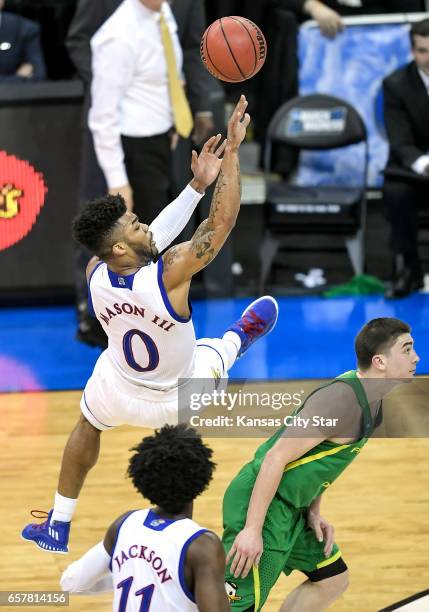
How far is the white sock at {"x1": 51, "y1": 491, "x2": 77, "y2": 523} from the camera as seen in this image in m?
5.25

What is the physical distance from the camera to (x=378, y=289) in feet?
31.9

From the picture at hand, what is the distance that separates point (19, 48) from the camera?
32.8ft

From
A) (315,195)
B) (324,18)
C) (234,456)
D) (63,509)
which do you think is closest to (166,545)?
(63,509)

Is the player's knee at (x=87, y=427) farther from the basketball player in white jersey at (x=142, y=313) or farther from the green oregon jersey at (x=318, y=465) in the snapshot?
the green oregon jersey at (x=318, y=465)

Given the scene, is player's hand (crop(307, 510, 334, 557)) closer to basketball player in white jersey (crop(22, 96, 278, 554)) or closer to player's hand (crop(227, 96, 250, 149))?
basketball player in white jersey (crop(22, 96, 278, 554))

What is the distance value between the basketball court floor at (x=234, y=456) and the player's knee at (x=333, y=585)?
46 centimetres

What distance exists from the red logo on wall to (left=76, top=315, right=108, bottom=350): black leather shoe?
3.56 feet

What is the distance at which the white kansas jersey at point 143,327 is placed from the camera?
492cm

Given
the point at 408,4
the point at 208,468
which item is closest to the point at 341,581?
the point at 208,468

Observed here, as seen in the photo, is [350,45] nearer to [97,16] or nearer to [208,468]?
[97,16]

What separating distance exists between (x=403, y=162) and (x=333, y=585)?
5580 mm

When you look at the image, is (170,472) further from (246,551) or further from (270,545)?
(270,545)

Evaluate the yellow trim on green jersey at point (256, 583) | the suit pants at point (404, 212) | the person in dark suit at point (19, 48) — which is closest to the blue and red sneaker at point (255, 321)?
the yellow trim on green jersey at point (256, 583)

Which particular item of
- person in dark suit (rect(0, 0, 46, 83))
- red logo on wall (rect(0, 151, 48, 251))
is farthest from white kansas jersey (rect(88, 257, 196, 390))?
person in dark suit (rect(0, 0, 46, 83))
